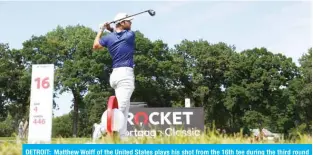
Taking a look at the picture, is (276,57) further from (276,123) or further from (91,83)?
(91,83)

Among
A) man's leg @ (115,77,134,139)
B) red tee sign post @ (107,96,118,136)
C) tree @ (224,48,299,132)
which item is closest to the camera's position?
red tee sign post @ (107,96,118,136)

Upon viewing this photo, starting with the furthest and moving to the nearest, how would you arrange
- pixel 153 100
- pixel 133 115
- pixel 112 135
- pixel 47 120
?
pixel 153 100, pixel 133 115, pixel 47 120, pixel 112 135

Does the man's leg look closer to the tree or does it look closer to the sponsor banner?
the sponsor banner

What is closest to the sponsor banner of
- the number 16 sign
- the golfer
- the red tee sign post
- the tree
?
the number 16 sign

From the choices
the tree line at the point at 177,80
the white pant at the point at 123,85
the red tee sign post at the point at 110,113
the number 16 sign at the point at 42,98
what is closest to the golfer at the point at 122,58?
the white pant at the point at 123,85

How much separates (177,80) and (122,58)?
4129 cm

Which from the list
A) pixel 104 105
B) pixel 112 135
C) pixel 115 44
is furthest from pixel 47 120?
pixel 104 105

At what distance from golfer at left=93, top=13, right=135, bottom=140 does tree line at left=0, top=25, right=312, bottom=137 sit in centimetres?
3609

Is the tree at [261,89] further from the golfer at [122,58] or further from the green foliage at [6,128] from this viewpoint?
the golfer at [122,58]

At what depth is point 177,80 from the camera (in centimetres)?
4806

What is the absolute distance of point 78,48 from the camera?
44.9 metres

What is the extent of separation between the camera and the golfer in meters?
6.69

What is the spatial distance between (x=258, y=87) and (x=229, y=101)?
9.97 ft

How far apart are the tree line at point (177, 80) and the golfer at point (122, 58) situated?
36.1m
